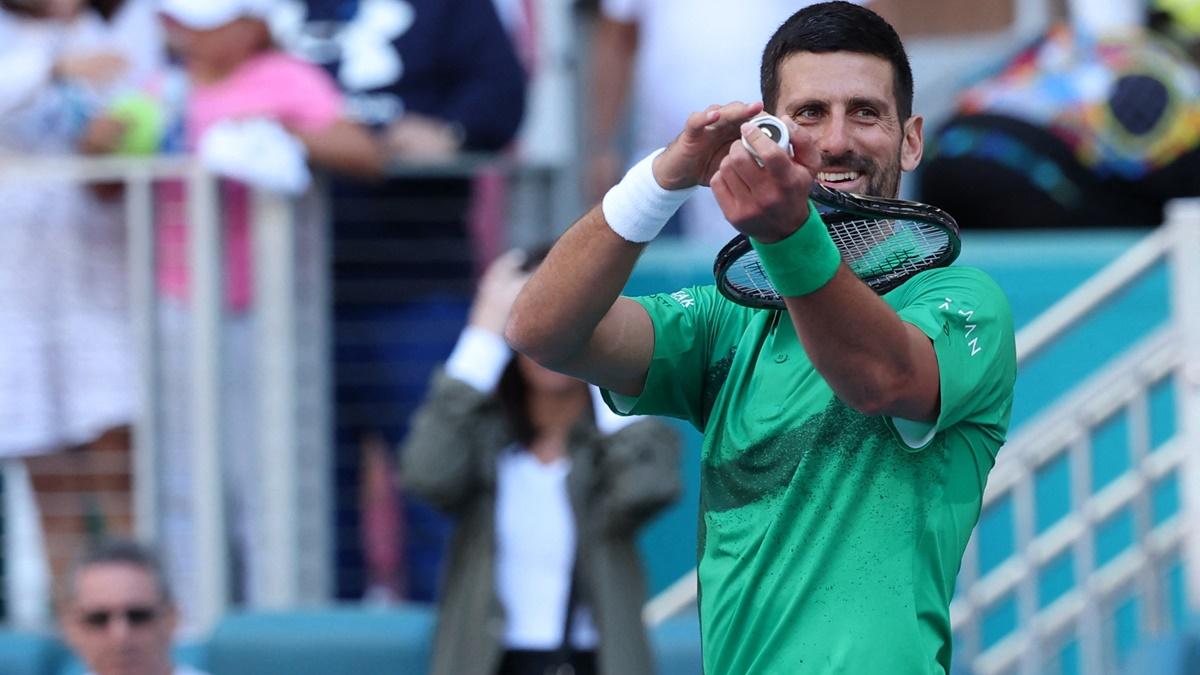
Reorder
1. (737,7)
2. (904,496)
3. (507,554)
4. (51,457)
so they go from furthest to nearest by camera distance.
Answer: (737,7) < (51,457) < (507,554) < (904,496)

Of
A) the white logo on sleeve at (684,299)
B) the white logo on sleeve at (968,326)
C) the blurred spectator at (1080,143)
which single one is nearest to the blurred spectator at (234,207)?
the blurred spectator at (1080,143)

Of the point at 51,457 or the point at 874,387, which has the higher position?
the point at 874,387

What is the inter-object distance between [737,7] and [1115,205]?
4.95 ft

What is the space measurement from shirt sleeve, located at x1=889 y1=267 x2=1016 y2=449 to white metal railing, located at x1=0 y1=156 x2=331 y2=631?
378 cm

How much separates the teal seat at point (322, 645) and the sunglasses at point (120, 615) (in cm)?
40

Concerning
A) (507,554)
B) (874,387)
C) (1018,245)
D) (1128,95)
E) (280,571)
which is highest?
(874,387)

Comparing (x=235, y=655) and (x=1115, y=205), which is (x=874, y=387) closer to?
(x=235, y=655)

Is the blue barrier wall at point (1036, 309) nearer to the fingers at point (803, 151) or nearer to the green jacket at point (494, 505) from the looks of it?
the green jacket at point (494, 505)

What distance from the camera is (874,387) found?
225cm

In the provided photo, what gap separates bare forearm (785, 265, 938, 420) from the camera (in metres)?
2.22

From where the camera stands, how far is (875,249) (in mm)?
2467

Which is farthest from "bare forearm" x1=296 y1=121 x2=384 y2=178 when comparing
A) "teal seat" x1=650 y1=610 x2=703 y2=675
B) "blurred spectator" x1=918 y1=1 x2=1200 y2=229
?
"blurred spectator" x1=918 y1=1 x2=1200 y2=229

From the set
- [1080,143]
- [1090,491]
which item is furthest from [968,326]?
[1080,143]

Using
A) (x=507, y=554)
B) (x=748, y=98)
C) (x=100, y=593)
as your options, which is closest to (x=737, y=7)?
(x=748, y=98)
